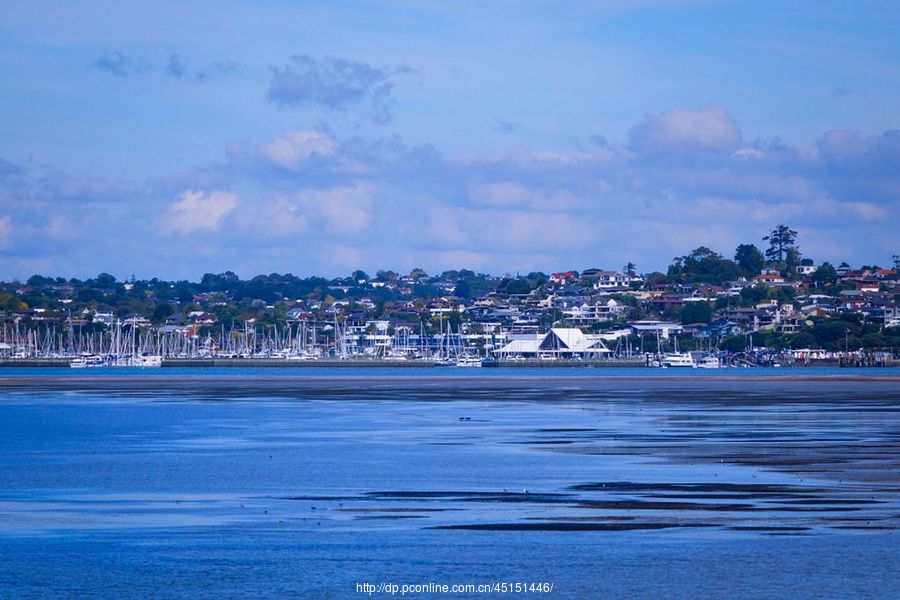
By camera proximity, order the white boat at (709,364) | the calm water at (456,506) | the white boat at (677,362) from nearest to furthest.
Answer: the calm water at (456,506)
the white boat at (709,364)
the white boat at (677,362)

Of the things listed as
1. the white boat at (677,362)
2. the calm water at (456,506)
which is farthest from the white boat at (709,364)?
the calm water at (456,506)

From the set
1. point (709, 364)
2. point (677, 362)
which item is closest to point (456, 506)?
point (709, 364)

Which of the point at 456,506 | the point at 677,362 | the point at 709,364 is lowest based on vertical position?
the point at 709,364

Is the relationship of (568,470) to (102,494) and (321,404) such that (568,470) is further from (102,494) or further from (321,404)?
(321,404)

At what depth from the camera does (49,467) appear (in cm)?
4200

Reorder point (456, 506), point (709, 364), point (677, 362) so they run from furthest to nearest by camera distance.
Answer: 1. point (677, 362)
2. point (709, 364)
3. point (456, 506)

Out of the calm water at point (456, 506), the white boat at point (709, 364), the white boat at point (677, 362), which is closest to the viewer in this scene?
the calm water at point (456, 506)

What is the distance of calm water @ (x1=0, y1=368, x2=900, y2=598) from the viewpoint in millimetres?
23781

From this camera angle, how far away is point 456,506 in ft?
103

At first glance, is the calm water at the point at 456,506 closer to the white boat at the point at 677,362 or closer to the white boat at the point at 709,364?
the white boat at the point at 709,364

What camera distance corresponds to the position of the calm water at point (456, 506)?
23781 millimetres

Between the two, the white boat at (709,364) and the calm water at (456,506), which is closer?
the calm water at (456,506)

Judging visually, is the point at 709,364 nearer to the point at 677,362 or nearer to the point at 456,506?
the point at 677,362

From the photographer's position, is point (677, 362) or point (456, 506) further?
point (677, 362)
